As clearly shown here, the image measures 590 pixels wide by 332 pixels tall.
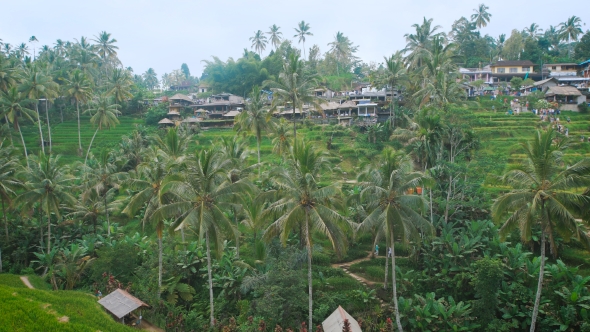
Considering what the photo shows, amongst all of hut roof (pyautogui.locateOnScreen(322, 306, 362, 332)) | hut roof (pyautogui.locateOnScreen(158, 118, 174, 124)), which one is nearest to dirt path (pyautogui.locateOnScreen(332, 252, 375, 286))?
hut roof (pyautogui.locateOnScreen(322, 306, 362, 332))

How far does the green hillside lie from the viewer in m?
16.2

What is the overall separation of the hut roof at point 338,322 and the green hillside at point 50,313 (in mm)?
8592

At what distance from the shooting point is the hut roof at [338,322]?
17.5 m

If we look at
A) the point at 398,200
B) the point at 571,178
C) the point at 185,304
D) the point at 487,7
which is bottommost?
the point at 185,304

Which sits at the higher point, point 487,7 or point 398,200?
point 487,7

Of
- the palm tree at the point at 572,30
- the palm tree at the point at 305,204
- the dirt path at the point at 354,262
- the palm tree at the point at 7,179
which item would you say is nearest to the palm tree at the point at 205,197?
the palm tree at the point at 305,204

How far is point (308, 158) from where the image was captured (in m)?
17.6

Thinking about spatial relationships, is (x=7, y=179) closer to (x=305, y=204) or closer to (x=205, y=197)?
(x=205, y=197)

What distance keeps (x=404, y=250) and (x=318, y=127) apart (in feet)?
88.7

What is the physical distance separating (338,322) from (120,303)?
10312 millimetres

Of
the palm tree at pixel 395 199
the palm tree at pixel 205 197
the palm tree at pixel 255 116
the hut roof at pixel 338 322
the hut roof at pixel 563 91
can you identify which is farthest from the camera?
the hut roof at pixel 563 91

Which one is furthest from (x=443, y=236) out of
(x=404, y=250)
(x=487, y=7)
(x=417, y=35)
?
(x=487, y=7)

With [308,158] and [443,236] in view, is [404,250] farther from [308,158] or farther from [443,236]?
[308,158]

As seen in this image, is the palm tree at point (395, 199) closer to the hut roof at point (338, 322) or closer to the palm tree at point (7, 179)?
the hut roof at point (338, 322)
